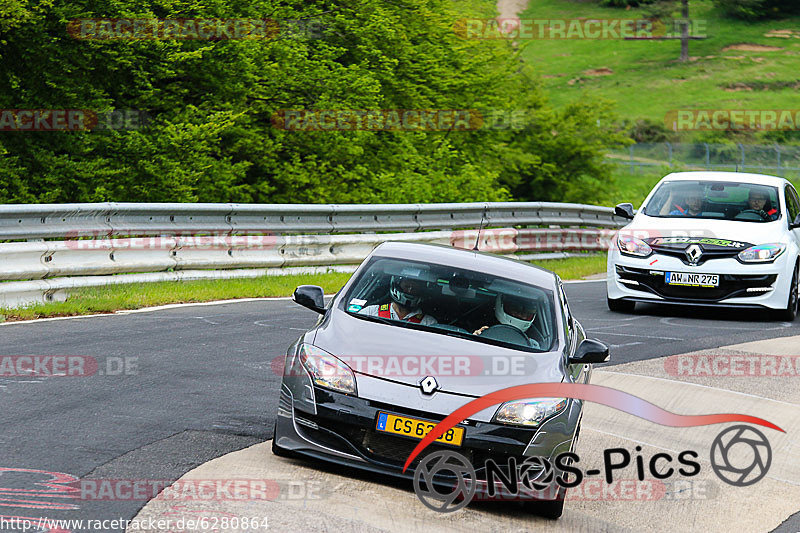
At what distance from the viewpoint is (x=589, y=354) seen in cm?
640

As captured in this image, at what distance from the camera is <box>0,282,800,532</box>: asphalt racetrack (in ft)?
18.3

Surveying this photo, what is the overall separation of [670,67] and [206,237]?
97221 mm

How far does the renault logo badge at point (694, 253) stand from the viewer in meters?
13.2

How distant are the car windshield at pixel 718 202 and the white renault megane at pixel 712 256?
0.01 metres

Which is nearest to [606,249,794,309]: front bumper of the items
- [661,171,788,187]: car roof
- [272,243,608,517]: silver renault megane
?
[661,171,788,187]: car roof

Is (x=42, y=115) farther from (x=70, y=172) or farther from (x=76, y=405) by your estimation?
(x=76, y=405)

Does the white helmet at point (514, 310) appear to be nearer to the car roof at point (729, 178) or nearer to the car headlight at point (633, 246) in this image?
the car headlight at point (633, 246)

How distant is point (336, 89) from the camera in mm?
24375

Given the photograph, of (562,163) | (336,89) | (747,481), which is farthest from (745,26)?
(747,481)
